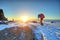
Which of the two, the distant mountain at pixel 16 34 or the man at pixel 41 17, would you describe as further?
the man at pixel 41 17

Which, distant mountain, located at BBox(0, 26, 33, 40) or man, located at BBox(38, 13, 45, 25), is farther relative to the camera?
man, located at BBox(38, 13, 45, 25)

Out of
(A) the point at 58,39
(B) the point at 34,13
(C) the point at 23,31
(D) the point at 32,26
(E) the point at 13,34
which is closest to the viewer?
(A) the point at 58,39

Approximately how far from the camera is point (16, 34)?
2801 millimetres

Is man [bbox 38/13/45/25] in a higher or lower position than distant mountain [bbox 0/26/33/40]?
higher

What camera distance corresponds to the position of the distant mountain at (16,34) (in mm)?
2645

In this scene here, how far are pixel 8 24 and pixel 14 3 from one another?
687mm

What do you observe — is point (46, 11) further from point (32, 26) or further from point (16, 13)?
point (16, 13)

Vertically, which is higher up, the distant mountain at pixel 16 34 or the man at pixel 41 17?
the man at pixel 41 17

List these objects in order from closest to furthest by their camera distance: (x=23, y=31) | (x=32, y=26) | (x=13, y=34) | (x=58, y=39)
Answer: (x=58, y=39), (x=13, y=34), (x=23, y=31), (x=32, y=26)

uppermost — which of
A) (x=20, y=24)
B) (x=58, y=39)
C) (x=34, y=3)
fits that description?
(x=34, y=3)

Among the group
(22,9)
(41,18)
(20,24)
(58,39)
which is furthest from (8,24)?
(58,39)

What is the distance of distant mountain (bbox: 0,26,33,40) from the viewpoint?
2645 millimetres

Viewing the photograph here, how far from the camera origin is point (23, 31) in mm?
3025

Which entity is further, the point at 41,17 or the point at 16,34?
the point at 41,17
